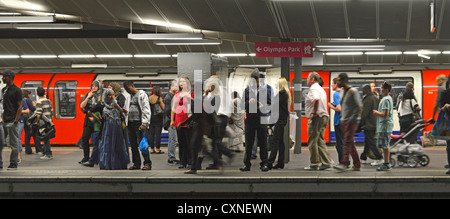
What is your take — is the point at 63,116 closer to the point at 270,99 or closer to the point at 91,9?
the point at 91,9

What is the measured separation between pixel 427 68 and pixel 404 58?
5.52 meters

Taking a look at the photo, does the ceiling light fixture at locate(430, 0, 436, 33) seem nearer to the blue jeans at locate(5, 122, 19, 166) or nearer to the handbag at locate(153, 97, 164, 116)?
the handbag at locate(153, 97, 164, 116)

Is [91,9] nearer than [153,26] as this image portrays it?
Yes

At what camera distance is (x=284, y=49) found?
1231cm

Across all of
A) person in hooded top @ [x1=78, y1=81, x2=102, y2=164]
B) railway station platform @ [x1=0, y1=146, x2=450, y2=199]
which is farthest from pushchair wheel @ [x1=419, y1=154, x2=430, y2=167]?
person in hooded top @ [x1=78, y1=81, x2=102, y2=164]

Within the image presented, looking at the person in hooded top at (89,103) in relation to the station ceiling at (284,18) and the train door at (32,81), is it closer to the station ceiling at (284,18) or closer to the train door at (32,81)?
the station ceiling at (284,18)

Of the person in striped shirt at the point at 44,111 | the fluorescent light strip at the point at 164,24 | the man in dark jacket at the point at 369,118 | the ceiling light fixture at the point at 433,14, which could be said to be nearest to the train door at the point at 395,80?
the fluorescent light strip at the point at 164,24

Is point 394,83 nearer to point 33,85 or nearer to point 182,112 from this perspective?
point 182,112

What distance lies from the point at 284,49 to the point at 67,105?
8899 mm

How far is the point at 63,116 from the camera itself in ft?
60.1

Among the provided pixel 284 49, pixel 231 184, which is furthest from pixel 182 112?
pixel 284 49

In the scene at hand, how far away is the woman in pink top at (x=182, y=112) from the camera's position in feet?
33.5
